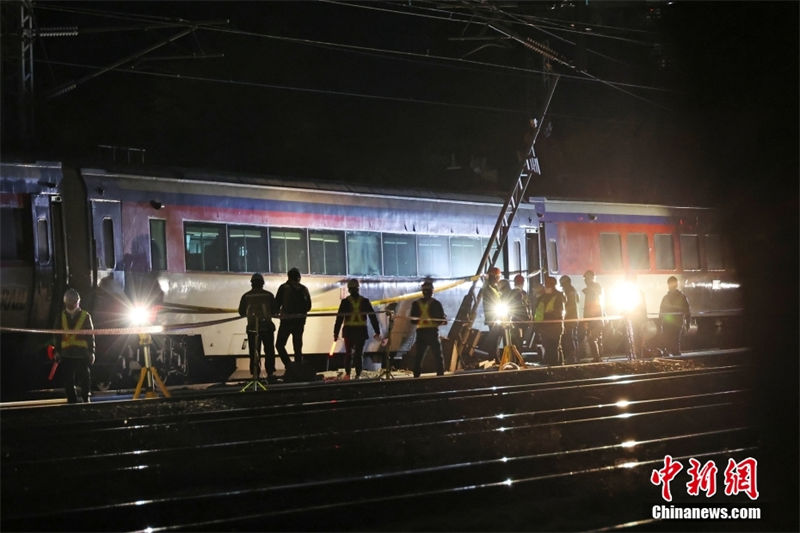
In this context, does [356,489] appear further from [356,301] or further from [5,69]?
[5,69]

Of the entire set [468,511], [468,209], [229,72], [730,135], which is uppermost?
[229,72]

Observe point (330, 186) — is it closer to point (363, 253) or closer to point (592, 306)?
point (363, 253)

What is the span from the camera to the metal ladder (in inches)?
706

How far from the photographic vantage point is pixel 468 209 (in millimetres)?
19469

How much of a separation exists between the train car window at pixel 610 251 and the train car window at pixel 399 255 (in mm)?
5298

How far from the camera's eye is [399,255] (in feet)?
59.3

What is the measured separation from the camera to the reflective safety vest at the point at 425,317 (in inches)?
588

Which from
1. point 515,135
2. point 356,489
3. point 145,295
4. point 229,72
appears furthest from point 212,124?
point 356,489

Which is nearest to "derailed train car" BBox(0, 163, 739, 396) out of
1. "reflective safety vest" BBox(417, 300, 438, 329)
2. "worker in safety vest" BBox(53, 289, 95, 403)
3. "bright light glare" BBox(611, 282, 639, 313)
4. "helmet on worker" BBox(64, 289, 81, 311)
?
"bright light glare" BBox(611, 282, 639, 313)

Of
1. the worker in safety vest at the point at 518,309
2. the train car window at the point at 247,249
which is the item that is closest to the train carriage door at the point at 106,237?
the train car window at the point at 247,249

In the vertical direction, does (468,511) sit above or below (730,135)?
below

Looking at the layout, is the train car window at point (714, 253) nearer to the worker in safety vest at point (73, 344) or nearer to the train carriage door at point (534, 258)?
the train carriage door at point (534, 258)

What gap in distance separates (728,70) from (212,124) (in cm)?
1643

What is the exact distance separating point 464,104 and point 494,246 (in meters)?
14.9
